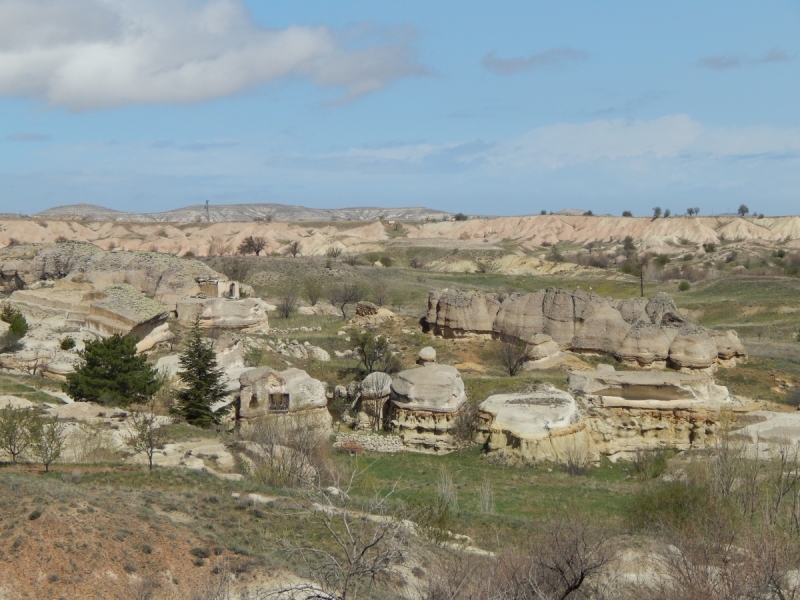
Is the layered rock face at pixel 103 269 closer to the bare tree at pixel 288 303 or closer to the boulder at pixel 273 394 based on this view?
the bare tree at pixel 288 303

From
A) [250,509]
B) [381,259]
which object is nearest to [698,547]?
[250,509]

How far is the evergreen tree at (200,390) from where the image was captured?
2383 cm

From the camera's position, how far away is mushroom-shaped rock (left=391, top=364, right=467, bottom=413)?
2509 cm

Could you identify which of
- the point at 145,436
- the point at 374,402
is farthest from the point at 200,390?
the point at 145,436

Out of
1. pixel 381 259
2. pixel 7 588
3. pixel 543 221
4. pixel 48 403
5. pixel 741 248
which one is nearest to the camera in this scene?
pixel 7 588

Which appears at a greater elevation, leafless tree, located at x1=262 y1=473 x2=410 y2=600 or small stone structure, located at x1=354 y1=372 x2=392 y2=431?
leafless tree, located at x1=262 y1=473 x2=410 y2=600

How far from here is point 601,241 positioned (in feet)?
366

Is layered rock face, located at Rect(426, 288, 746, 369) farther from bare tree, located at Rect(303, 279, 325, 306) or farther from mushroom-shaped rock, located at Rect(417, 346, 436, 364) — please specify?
bare tree, located at Rect(303, 279, 325, 306)

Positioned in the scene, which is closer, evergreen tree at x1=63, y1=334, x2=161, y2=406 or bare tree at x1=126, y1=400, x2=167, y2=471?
bare tree at x1=126, y1=400, x2=167, y2=471

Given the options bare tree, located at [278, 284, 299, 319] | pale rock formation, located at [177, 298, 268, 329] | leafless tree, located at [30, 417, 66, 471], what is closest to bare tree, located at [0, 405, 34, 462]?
leafless tree, located at [30, 417, 66, 471]

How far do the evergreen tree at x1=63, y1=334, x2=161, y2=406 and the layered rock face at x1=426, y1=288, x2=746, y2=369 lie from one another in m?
14.2

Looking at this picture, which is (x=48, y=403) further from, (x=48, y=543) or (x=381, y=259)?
(x=381, y=259)

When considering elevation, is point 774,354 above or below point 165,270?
below

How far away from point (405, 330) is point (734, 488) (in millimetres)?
23563
